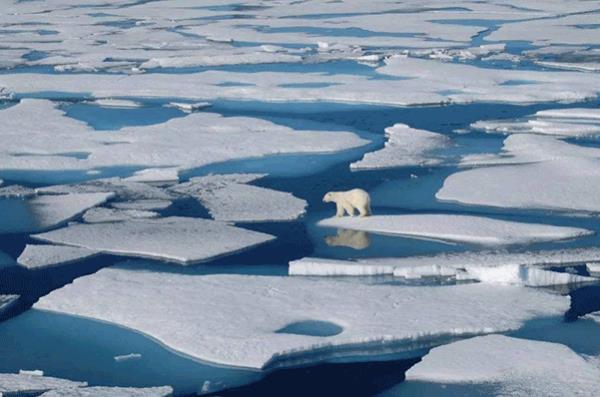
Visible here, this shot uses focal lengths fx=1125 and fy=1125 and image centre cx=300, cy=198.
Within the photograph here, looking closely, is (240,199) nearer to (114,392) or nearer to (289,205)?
(289,205)

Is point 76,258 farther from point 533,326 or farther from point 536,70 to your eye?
point 536,70

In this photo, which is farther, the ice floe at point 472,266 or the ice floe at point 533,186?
the ice floe at point 533,186

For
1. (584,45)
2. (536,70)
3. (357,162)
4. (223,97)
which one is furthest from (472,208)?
(584,45)

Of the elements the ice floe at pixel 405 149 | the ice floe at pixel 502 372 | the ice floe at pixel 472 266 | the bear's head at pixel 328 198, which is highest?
the bear's head at pixel 328 198

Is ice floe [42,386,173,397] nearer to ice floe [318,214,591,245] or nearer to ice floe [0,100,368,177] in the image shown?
ice floe [318,214,591,245]

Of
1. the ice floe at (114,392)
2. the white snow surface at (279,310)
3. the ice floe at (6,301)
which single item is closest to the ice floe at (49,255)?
the white snow surface at (279,310)

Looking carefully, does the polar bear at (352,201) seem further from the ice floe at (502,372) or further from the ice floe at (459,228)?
the ice floe at (502,372)

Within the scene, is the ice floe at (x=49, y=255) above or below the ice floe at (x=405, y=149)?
below
